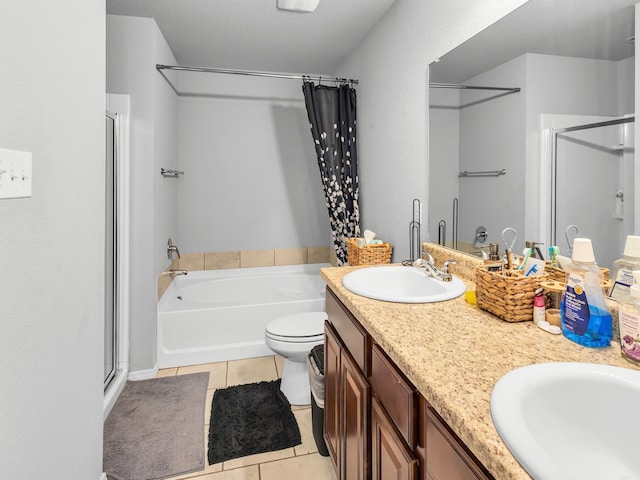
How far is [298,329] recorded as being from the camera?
2.14m

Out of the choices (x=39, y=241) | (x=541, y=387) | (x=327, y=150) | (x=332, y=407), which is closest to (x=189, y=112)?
(x=327, y=150)

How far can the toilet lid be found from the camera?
2.09m

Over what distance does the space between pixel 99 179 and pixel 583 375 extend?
5.23 ft

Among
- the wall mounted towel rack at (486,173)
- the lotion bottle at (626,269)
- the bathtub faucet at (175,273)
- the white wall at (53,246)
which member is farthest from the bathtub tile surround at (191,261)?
the lotion bottle at (626,269)

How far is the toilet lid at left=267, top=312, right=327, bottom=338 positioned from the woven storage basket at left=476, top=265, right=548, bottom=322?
1.20 meters

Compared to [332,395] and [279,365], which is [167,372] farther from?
[332,395]

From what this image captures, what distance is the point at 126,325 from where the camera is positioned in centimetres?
241

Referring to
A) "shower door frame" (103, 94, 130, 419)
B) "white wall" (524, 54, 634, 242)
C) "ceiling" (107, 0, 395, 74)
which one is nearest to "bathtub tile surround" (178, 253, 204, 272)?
"shower door frame" (103, 94, 130, 419)

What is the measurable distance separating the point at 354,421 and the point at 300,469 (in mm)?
658

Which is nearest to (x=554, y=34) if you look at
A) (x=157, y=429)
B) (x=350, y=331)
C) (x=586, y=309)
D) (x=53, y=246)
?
(x=586, y=309)

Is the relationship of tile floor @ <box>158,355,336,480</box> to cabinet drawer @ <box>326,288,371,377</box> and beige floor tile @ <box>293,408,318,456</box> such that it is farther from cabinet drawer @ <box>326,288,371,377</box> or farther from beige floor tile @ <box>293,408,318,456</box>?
cabinet drawer @ <box>326,288,371,377</box>

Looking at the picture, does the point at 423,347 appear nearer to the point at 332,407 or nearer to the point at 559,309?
the point at 559,309

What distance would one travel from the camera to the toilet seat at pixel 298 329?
2064 millimetres

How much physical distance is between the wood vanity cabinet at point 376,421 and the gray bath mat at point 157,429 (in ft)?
2.44
